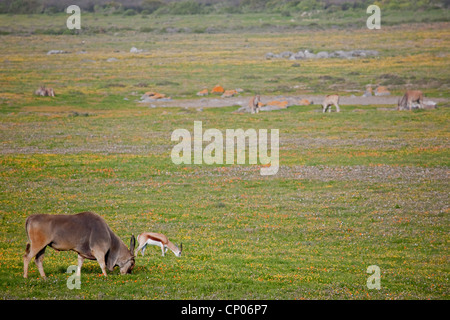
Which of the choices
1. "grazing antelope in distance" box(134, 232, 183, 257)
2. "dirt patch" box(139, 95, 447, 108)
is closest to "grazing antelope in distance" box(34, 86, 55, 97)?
"dirt patch" box(139, 95, 447, 108)

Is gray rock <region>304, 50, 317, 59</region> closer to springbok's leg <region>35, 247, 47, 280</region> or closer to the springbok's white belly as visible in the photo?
the springbok's white belly

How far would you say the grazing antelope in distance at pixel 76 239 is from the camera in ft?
44.5

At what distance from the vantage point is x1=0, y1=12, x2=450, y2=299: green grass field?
14922 millimetres

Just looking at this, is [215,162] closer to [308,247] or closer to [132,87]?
[308,247]

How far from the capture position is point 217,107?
60688mm

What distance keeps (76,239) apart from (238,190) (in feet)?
51.1

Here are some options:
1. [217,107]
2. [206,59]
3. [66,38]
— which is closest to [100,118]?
[217,107]

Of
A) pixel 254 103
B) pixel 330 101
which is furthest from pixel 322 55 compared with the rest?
pixel 254 103

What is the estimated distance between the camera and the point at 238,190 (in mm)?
28688

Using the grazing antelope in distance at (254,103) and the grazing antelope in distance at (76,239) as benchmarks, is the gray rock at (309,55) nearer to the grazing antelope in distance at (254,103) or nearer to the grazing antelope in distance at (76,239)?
the grazing antelope in distance at (254,103)

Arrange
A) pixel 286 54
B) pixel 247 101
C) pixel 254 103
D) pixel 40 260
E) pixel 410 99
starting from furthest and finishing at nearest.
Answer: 1. pixel 286 54
2. pixel 247 101
3. pixel 254 103
4. pixel 410 99
5. pixel 40 260

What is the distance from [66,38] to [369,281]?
133317mm

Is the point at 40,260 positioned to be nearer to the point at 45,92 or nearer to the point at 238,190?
the point at 238,190

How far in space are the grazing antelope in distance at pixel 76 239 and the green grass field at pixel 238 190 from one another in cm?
49
